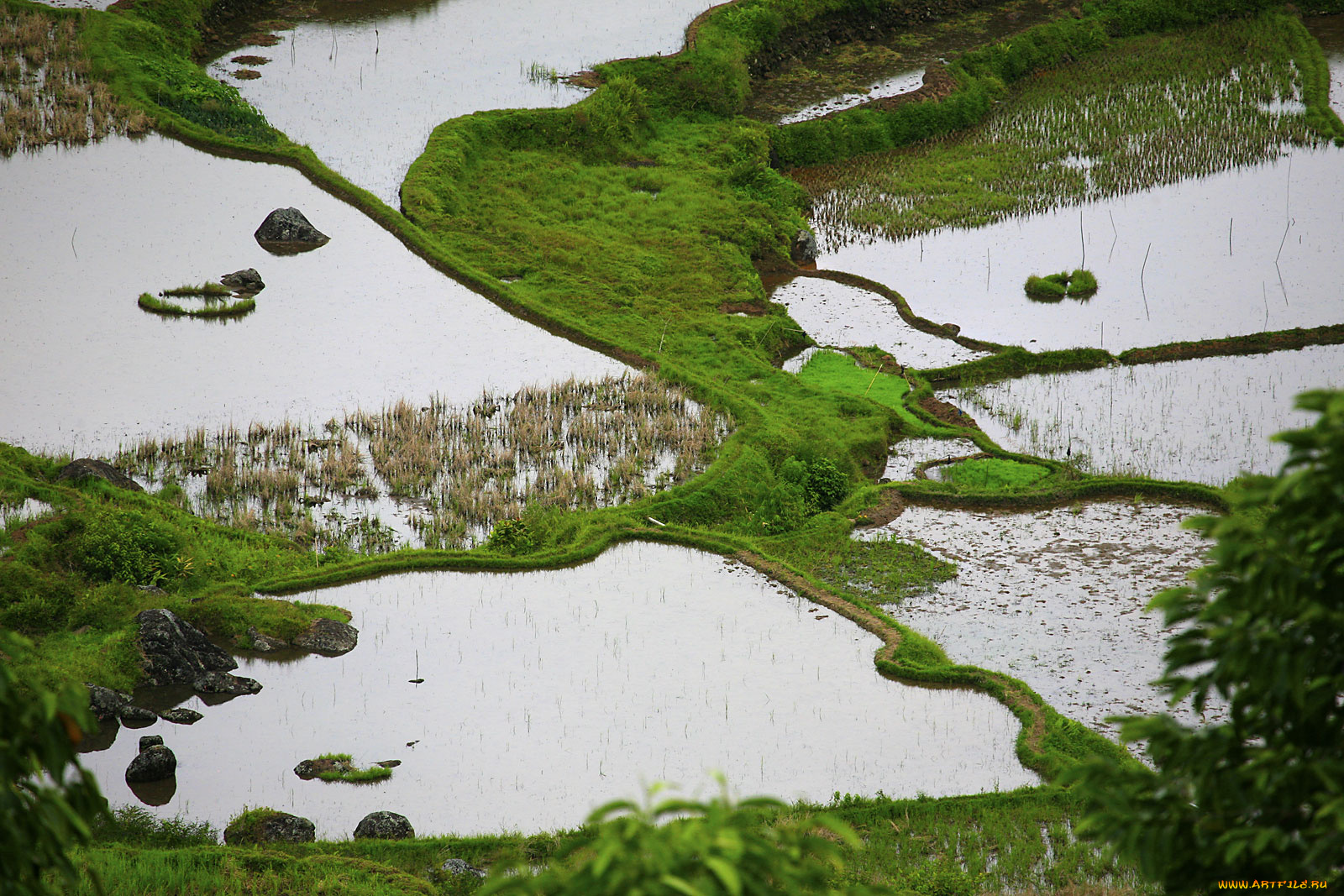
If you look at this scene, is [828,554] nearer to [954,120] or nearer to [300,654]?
[300,654]

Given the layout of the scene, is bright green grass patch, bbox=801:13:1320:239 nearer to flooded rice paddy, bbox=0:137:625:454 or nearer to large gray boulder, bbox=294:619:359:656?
flooded rice paddy, bbox=0:137:625:454

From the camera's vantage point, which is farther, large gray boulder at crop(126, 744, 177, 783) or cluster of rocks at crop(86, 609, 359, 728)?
cluster of rocks at crop(86, 609, 359, 728)

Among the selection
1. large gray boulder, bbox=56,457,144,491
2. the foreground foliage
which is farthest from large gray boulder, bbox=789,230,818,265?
the foreground foliage

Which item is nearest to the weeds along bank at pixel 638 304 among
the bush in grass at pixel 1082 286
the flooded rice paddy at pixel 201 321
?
the flooded rice paddy at pixel 201 321

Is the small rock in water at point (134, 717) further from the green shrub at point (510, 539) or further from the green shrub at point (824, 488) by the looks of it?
the green shrub at point (824, 488)

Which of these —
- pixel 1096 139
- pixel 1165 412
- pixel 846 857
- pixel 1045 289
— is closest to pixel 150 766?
pixel 846 857

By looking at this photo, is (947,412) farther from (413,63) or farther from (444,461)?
(413,63)
